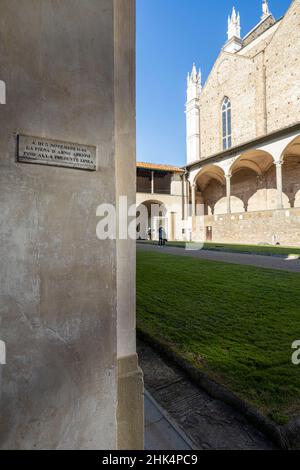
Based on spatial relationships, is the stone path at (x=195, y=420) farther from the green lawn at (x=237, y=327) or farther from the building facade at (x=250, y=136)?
the building facade at (x=250, y=136)

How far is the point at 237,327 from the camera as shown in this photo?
10.9ft

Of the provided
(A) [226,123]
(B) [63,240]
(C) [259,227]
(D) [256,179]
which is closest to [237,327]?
(B) [63,240]

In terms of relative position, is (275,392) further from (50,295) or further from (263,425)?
(50,295)

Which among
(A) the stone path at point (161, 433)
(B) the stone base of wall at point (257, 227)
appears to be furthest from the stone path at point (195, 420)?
(B) the stone base of wall at point (257, 227)

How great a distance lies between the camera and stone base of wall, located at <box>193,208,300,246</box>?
17.2m

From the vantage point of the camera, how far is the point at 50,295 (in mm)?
1437

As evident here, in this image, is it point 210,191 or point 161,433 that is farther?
point 210,191

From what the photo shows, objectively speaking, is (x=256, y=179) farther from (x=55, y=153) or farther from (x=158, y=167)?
(x=55, y=153)

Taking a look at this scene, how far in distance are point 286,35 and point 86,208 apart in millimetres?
29210

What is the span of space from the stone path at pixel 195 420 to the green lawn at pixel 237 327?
0.17 m

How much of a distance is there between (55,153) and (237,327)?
3.01 metres

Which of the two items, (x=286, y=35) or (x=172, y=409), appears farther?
(x=286, y=35)

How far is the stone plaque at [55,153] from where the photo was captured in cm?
138
